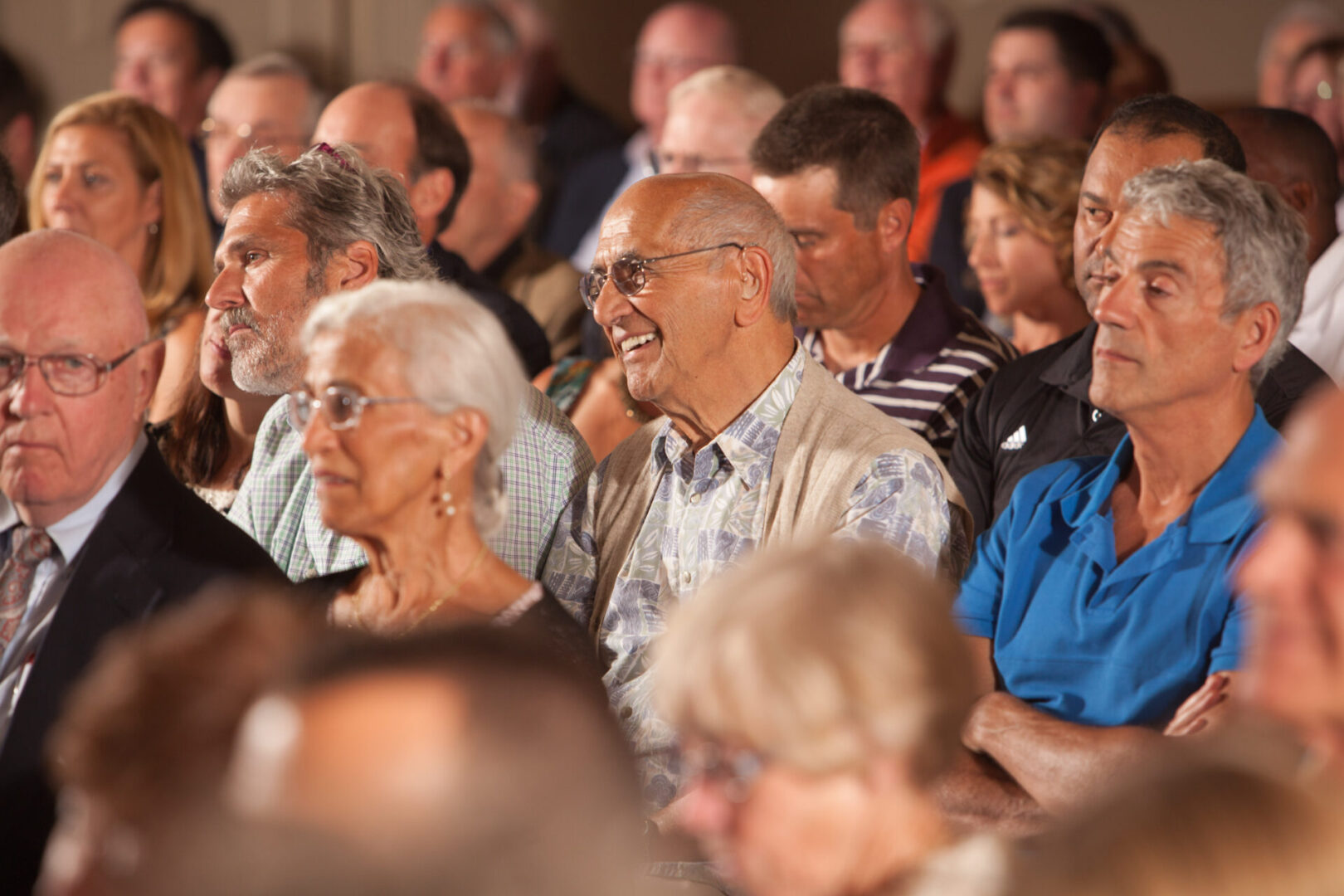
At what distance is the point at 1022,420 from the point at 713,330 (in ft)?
2.05

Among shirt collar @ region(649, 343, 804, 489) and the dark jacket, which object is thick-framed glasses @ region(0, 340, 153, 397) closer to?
the dark jacket

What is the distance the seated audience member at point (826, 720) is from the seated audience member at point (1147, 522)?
2.60 ft

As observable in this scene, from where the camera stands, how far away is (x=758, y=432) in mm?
2441

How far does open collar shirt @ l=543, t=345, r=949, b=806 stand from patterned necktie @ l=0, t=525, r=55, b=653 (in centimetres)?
79

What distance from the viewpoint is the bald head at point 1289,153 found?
3293mm

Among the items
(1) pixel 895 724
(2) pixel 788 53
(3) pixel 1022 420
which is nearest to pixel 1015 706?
(3) pixel 1022 420

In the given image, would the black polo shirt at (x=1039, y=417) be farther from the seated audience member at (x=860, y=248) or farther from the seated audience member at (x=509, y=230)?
the seated audience member at (x=509, y=230)

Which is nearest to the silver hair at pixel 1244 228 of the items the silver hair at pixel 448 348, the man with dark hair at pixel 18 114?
the silver hair at pixel 448 348

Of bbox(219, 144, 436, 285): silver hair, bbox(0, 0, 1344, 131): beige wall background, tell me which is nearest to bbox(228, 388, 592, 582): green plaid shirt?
bbox(219, 144, 436, 285): silver hair

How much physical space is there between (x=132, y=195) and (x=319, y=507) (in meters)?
1.73

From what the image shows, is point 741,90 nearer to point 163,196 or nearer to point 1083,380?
point 163,196

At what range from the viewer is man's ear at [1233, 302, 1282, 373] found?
7.27 feet

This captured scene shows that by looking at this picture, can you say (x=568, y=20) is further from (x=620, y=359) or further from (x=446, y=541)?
(x=446, y=541)

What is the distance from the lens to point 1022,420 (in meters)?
2.74
